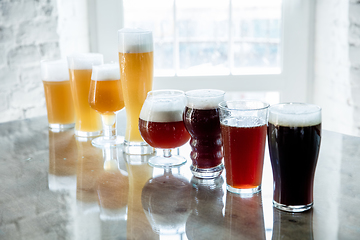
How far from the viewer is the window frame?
2322mm

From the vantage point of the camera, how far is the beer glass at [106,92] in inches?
43.6

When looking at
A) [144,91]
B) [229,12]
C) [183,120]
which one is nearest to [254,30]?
[229,12]

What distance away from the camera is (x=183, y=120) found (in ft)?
2.88

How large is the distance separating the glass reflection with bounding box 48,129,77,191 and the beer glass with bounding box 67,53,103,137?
2.0 inches

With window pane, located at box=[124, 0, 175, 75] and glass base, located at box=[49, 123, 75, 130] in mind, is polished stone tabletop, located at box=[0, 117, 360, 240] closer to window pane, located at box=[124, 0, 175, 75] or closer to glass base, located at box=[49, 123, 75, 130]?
glass base, located at box=[49, 123, 75, 130]

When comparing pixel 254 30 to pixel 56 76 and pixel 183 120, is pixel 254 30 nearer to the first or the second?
pixel 56 76

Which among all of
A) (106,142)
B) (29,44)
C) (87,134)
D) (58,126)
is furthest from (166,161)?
(29,44)

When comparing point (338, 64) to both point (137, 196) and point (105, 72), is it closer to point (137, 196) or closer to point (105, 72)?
point (105, 72)

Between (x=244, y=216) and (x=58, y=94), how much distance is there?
0.79 meters

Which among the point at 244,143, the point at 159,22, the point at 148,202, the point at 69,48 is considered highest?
the point at 159,22

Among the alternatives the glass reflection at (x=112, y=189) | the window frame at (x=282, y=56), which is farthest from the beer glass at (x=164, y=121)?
the window frame at (x=282, y=56)

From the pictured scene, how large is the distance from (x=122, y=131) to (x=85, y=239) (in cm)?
64

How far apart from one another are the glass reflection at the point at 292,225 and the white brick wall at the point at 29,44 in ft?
5.30

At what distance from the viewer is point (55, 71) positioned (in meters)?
1.27
